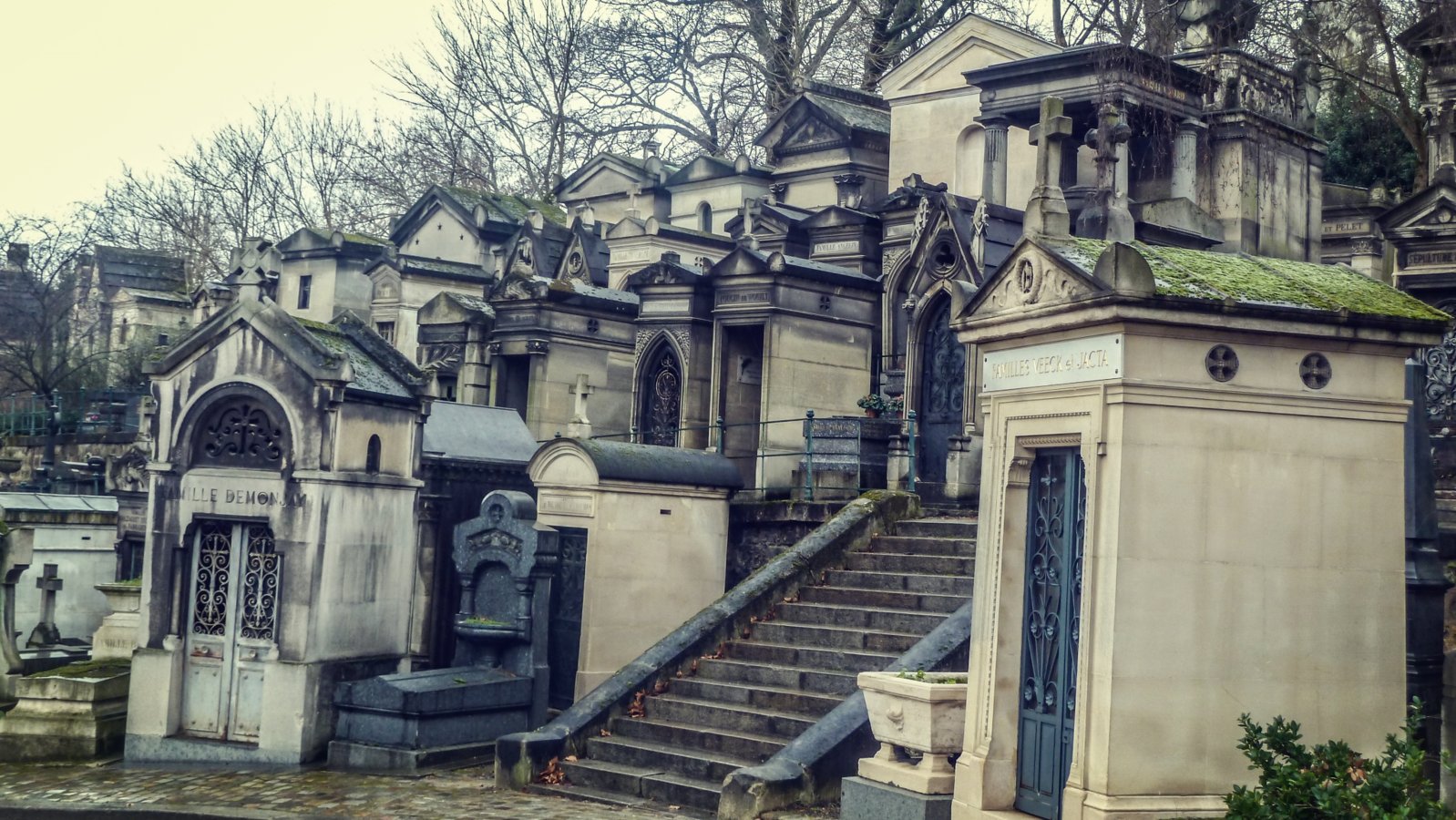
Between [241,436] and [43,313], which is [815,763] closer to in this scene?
[241,436]

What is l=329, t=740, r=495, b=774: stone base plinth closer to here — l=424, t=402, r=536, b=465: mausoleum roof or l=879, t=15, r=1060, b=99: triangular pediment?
l=424, t=402, r=536, b=465: mausoleum roof

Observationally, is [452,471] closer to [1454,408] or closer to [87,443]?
[1454,408]

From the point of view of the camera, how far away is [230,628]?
14305 mm

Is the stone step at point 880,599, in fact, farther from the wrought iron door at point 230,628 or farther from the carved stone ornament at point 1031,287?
the wrought iron door at point 230,628

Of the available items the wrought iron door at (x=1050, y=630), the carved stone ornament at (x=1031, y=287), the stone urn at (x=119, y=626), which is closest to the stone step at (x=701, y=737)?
the wrought iron door at (x=1050, y=630)

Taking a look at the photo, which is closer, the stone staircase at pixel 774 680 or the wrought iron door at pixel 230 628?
the stone staircase at pixel 774 680

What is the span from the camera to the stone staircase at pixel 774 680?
38.4ft

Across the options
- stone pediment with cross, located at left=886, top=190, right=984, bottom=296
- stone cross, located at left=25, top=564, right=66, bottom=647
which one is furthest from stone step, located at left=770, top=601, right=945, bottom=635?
stone cross, located at left=25, top=564, right=66, bottom=647

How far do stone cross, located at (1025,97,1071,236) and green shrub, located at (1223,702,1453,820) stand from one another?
2.77 m

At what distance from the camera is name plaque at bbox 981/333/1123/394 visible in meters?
7.70

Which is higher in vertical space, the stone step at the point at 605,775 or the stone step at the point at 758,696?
the stone step at the point at 758,696

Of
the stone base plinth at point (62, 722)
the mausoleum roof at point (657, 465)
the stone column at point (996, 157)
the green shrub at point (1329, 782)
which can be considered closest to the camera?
the green shrub at point (1329, 782)

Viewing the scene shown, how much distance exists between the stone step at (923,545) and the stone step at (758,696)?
90.0 inches

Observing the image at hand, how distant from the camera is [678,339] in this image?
811 inches
